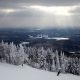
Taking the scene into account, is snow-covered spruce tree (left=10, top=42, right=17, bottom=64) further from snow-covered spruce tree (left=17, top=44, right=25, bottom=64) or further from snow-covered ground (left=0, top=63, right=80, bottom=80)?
snow-covered ground (left=0, top=63, right=80, bottom=80)

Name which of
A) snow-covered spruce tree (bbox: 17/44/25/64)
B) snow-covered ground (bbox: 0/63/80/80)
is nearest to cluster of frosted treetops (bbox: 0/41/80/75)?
snow-covered spruce tree (bbox: 17/44/25/64)

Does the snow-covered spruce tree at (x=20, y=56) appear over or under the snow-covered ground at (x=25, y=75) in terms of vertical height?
under

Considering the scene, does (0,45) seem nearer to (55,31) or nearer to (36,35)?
(36,35)

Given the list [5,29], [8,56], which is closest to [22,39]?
[5,29]

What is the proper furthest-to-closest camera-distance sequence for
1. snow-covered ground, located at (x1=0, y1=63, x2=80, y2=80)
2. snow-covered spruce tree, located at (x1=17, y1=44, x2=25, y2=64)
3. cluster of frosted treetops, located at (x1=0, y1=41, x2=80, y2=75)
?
1. cluster of frosted treetops, located at (x1=0, y1=41, x2=80, y2=75)
2. snow-covered spruce tree, located at (x1=17, y1=44, x2=25, y2=64)
3. snow-covered ground, located at (x1=0, y1=63, x2=80, y2=80)

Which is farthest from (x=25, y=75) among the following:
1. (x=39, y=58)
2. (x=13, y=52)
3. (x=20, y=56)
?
(x=39, y=58)

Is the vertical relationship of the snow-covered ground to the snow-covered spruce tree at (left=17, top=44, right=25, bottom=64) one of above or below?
above

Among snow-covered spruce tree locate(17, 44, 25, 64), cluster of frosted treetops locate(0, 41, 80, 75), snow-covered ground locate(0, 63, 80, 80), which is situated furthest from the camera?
cluster of frosted treetops locate(0, 41, 80, 75)

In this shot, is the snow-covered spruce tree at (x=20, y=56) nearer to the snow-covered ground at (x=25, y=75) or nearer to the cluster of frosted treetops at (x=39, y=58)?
the cluster of frosted treetops at (x=39, y=58)

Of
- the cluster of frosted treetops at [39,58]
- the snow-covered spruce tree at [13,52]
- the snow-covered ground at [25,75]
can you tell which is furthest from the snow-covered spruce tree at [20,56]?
the snow-covered ground at [25,75]
